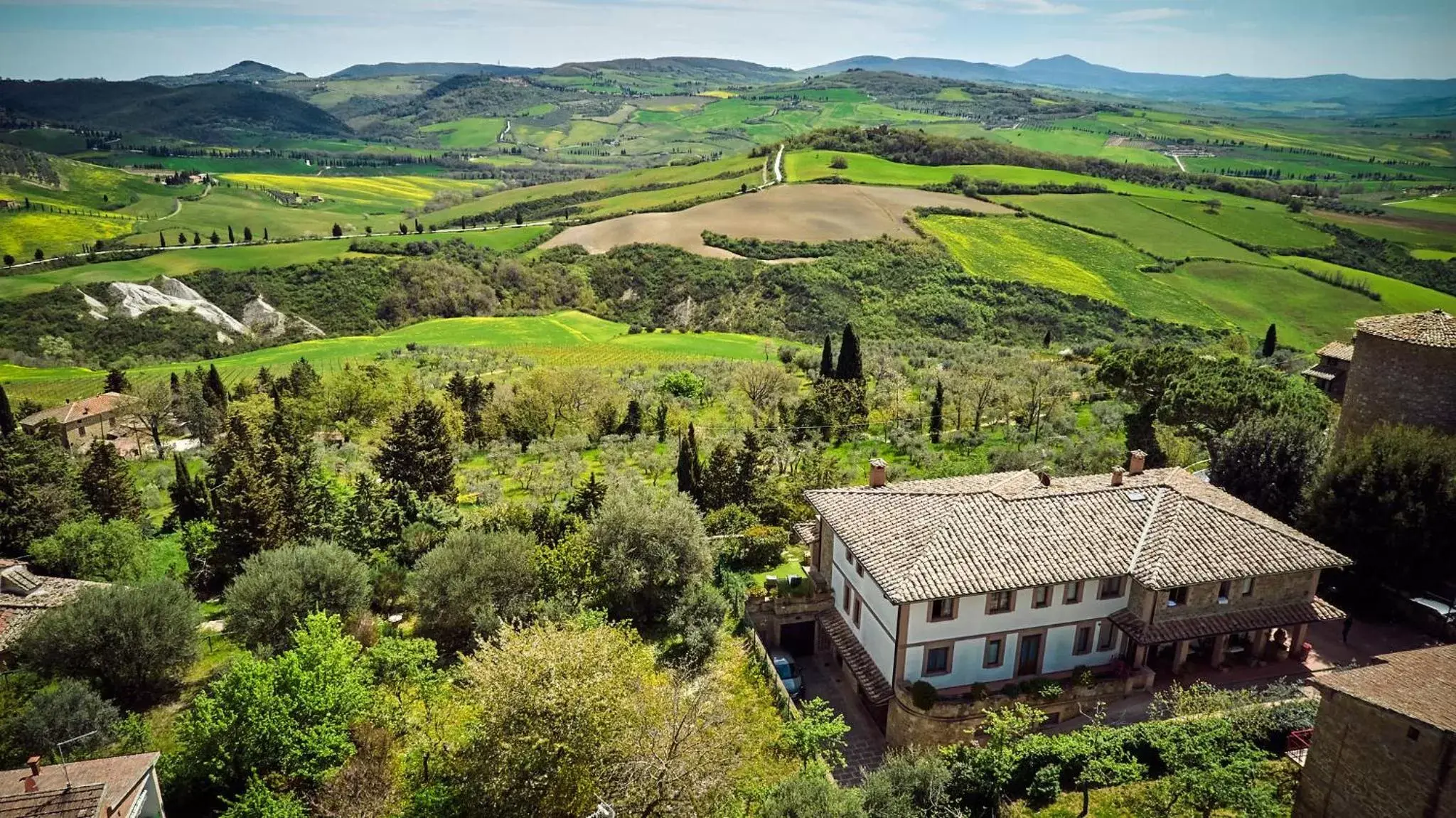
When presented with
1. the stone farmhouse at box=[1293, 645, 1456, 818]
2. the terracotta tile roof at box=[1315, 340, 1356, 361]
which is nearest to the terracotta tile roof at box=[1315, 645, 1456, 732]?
the stone farmhouse at box=[1293, 645, 1456, 818]

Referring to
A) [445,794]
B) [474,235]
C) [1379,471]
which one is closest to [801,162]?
[474,235]

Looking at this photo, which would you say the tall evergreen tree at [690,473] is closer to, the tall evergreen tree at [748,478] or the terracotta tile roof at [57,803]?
the tall evergreen tree at [748,478]

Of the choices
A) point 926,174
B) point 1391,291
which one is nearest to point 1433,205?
point 1391,291

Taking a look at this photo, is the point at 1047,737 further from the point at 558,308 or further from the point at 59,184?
the point at 59,184

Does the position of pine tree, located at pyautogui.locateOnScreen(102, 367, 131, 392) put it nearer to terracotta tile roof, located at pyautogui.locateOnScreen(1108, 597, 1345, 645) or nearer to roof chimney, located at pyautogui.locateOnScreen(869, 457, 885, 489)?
roof chimney, located at pyautogui.locateOnScreen(869, 457, 885, 489)

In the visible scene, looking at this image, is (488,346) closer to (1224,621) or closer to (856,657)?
(856,657)

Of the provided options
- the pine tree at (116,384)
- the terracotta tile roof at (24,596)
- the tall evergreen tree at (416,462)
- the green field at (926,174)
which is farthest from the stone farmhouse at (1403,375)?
the green field at (926,174)
